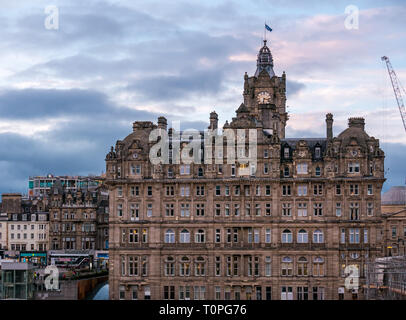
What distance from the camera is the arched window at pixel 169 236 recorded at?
355ft

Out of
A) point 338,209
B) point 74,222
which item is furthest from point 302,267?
point 74,222

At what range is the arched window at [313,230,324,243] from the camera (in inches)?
4161

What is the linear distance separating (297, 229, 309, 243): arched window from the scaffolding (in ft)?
33.5

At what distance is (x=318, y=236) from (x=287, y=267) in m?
6.07

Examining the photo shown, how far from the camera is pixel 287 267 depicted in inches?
4151

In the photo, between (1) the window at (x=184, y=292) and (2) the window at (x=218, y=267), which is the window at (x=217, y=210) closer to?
(2) the window at (x=218, y=267)

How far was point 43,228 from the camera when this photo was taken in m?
156

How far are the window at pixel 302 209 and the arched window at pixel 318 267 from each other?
6.36 m

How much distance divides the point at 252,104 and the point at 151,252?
45397 mm

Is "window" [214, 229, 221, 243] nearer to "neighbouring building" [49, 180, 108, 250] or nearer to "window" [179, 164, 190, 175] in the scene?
"window" [179, 164, 190, 175]

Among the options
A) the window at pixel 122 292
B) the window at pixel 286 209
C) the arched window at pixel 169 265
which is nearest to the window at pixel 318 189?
the window at pixel 286 209
